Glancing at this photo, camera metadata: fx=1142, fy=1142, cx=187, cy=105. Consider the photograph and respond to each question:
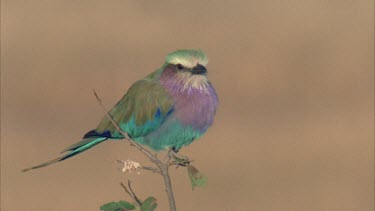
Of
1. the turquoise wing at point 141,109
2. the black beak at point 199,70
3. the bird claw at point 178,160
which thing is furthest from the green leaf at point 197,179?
the turquoise wing at point 141,109

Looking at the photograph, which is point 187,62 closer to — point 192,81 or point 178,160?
point 192,81

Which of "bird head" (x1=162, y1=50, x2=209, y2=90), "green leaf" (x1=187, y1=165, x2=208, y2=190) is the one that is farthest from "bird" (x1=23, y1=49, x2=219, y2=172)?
"green leaf" (x1=187, y1=165, x2=208, y2=190)

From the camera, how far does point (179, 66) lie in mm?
4031

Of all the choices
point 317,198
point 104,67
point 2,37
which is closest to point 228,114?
point 104,67

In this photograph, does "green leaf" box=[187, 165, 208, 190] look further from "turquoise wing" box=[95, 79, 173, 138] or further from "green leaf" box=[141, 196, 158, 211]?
"turquoise wing" box=[95, 79, 173, 138]

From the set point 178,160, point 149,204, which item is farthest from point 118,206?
point 178,160

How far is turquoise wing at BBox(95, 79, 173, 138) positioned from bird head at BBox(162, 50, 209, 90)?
3.1 inches

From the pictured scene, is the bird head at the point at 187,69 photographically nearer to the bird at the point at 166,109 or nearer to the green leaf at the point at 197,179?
the bird at the point at 166,109

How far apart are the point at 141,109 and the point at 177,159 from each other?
0.31 metres

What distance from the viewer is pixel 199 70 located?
388 centimetres

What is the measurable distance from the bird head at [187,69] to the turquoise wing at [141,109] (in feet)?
0.26

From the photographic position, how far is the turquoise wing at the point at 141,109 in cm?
405

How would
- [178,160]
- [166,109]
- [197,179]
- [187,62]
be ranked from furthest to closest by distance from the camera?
[166,109]
[187,62]
[178,160]
[197,179]

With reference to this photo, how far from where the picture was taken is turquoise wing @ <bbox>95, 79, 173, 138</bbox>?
4055 mm
